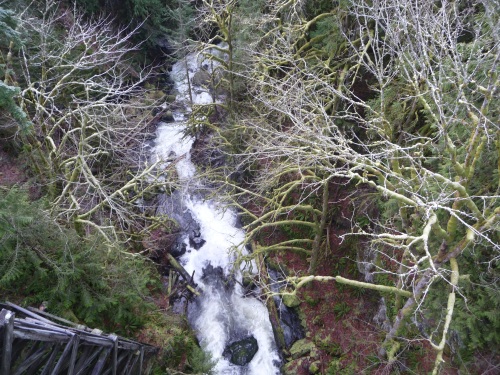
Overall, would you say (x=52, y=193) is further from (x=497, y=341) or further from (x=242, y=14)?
(x=497, y=341)

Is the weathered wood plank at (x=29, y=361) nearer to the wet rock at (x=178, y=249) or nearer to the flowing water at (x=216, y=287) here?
the flowing water at (x=216, y=287)

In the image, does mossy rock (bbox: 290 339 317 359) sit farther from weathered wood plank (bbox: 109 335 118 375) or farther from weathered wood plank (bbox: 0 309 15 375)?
weathered wood plank (bbox: 0 309 15 375)

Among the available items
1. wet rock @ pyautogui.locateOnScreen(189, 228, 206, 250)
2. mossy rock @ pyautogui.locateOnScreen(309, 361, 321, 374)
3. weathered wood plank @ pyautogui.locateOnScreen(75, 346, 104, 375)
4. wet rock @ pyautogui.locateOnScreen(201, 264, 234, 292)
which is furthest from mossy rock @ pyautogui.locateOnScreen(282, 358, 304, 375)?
weathered wood plank @ pyautogui.locateOnScreen(75, 346, 104, 375)

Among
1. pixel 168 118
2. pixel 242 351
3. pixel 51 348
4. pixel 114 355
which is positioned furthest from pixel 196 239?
pixel 51 348

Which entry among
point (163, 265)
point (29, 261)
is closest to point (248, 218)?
point (163, 265)

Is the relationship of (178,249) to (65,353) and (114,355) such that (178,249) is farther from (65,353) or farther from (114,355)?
(65,353)

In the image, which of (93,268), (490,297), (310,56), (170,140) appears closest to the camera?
(490,297)

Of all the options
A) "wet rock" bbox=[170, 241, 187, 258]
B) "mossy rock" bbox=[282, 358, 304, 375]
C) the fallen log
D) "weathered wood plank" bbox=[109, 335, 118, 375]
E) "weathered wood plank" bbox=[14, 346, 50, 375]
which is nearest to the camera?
"weathered wood plank" bbox=[14, 346, 50, 375]
